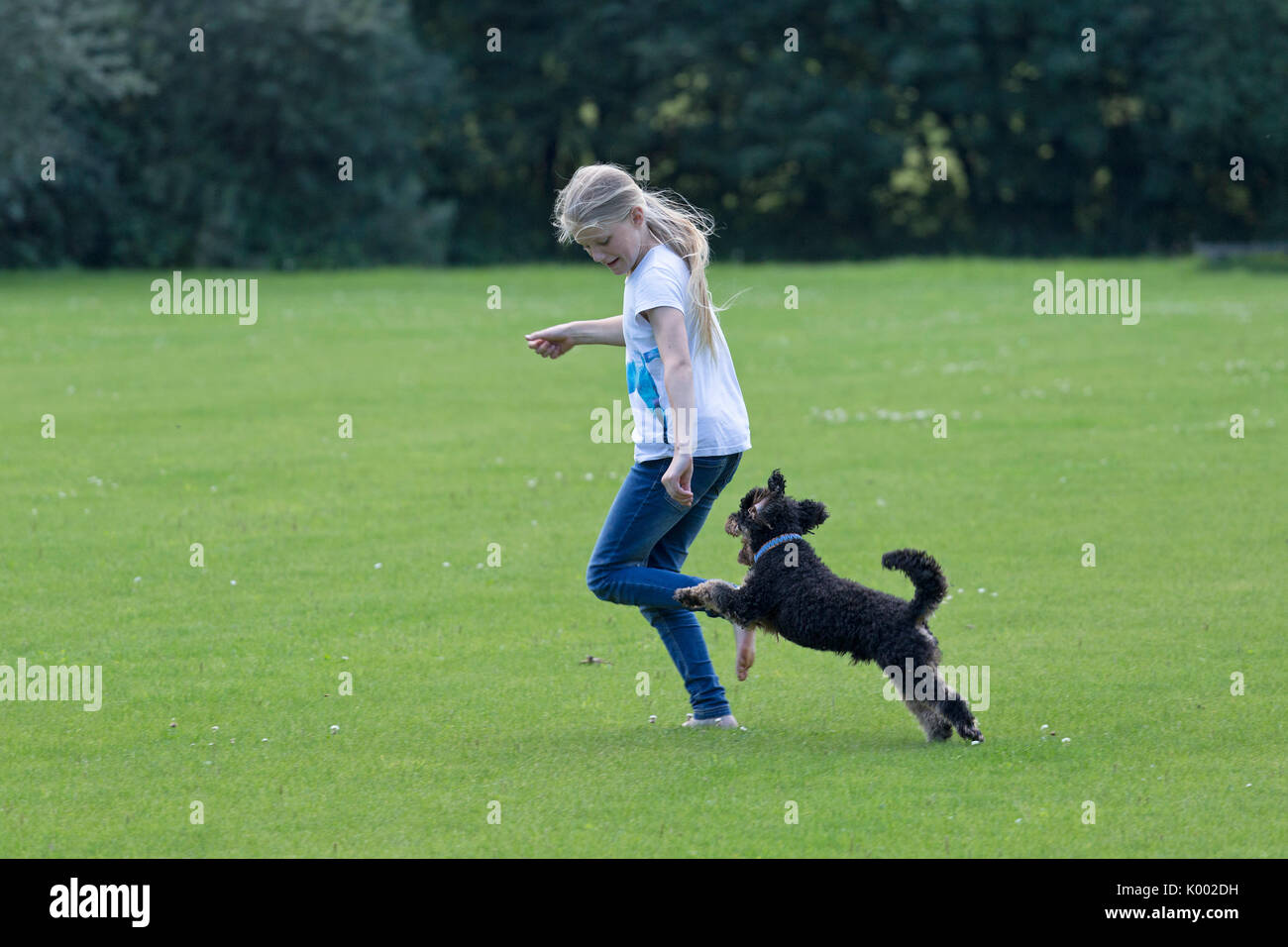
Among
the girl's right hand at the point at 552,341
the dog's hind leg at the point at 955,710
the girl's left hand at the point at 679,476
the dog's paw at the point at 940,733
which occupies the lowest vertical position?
the dog's paw at the point at 940,733

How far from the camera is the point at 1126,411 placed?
18125 mm

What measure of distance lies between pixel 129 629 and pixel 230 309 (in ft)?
78.3

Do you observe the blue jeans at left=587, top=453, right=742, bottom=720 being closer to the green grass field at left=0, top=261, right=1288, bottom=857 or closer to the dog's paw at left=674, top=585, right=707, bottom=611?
the dog's paw at left=674, top=585, right=707, bottom=611

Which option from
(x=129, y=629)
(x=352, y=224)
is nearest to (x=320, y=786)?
(x=129, y=629)

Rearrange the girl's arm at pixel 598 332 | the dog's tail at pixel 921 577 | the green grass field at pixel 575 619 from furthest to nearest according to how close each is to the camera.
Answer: the girl's arm at pixel 598 332 < the dog's tail at pixel 921 577 < the green grass field at pixel 575 619

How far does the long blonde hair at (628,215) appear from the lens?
6.26 metres

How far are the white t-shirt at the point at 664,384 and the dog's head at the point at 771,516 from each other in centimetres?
23

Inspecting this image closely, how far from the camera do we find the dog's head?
6.49 metres

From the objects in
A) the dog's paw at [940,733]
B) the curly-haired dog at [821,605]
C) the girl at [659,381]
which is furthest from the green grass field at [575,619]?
the girl at [659,381]

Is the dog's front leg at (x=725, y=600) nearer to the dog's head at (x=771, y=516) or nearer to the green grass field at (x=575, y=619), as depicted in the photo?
A: the dog's head at (x=771, y=516)

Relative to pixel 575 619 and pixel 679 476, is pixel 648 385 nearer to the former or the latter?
pixel 679 476

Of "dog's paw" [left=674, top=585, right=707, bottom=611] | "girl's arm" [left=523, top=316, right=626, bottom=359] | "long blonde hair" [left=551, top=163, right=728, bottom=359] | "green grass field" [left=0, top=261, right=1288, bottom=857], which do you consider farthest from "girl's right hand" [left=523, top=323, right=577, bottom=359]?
"green grass field" [left=0, top=261, right=1288, bottom=857]

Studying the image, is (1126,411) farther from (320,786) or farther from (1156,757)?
(320,786)

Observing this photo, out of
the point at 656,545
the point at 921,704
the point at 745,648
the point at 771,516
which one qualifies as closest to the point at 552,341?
the point at 656,545
